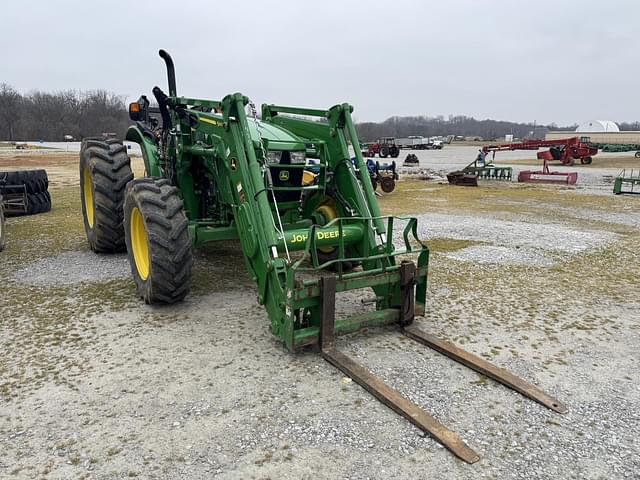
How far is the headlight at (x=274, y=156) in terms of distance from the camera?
5312 mm

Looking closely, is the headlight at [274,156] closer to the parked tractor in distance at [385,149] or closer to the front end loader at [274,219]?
the front end loader at [274,219]

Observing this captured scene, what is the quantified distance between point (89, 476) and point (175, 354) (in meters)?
1.48

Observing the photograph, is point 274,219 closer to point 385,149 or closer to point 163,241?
point 163,241

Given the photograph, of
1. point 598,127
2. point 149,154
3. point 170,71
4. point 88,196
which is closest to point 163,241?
point 149,154

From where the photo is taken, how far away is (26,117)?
3253 inches

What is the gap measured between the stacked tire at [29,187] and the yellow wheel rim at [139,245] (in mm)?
6565

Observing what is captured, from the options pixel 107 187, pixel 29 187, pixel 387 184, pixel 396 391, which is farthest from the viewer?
pixel 387 184

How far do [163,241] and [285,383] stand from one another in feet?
6.22

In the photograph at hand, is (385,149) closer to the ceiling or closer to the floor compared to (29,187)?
closer to the ceiling

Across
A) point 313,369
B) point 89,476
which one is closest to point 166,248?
point 313,369

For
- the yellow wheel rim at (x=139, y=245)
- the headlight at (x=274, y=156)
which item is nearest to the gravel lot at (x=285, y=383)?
the yellow wheel rim at (x=139, y=245)

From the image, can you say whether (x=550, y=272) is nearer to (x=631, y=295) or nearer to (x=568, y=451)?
(x=631, y=295)

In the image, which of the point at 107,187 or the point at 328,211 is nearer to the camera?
the point at 328,211

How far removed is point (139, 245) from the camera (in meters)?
5.46
